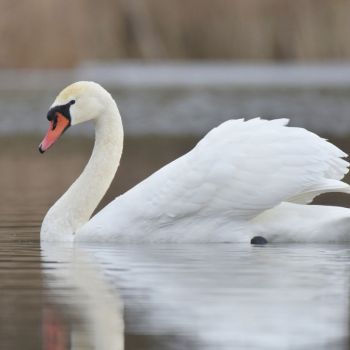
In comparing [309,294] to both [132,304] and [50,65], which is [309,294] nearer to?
[132,304]

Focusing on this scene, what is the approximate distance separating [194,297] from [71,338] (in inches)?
37.8

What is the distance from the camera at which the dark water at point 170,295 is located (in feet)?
19.4

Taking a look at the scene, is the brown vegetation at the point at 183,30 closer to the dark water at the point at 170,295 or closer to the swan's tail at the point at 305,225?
the dark water at the point at 170,295

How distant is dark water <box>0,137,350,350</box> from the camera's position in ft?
19.4

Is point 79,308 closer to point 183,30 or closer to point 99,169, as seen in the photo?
point 99,169

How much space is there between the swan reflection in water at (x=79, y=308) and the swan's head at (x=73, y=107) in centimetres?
130

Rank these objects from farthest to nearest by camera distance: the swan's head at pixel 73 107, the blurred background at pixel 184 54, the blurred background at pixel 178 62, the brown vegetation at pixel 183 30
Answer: the brown vegetation at pixel 183 30 < the blurred background at pixel 184 54 < the blurred background at pixel 178 62 < the swan's head at pixel 73 107

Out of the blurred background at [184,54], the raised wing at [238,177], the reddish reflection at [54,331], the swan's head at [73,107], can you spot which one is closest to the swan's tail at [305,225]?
the raised wing at [238,177]

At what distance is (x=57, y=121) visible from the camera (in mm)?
9648

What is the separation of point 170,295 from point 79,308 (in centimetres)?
47

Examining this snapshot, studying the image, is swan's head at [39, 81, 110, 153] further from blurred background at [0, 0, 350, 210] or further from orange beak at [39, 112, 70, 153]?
blurred background at [0, 0, 350, 210]

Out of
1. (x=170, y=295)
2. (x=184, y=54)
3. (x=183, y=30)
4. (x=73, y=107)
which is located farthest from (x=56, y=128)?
(x=184, y=54)

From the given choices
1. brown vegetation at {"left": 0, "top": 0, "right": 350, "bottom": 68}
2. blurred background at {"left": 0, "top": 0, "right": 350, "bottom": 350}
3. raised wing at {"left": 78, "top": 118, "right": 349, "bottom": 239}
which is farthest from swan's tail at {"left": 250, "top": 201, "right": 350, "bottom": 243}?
brown vegetation at {"left": 0, "top": 0, "right": 350, "bottom": 68}

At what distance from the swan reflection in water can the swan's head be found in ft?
4.28
